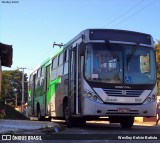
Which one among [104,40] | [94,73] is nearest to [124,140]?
[94,73]

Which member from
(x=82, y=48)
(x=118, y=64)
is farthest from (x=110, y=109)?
(x=82, y=48)

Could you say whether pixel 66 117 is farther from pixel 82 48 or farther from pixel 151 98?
pixel 151 98

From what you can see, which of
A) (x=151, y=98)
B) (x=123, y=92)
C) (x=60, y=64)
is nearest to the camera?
(x=123, y=92)

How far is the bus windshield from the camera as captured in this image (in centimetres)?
1484

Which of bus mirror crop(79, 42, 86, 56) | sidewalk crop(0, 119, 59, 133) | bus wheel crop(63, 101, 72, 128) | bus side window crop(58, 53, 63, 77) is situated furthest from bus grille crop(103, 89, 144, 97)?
bus side window crop(58, 53, 63, 77)

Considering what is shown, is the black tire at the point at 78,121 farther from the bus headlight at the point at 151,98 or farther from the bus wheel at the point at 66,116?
the bus headlight at the point at 151,98

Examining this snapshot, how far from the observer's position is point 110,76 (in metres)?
14.9

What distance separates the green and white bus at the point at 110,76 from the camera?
48.2 ft

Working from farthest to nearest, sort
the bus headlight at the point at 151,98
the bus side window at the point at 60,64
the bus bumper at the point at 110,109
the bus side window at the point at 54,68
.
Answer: the bus side window at the point at 54,68, the bus side window at the point at 60,64, the bus headlight at the point at 151,98, the bus bumper at the point at 110,109

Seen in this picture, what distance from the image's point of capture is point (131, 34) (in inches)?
623

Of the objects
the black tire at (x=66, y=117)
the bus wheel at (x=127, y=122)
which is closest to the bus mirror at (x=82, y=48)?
the black tire at (x=66, y=117)

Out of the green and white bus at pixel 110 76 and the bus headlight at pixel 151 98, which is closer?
the green and white bus at pixel 110 76

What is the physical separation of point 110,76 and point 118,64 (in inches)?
21.6

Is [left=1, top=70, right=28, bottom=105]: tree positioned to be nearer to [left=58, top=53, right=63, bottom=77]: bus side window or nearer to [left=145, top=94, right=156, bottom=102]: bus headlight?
[left=58, top=53, right=63, bottom=77]: bus side window
